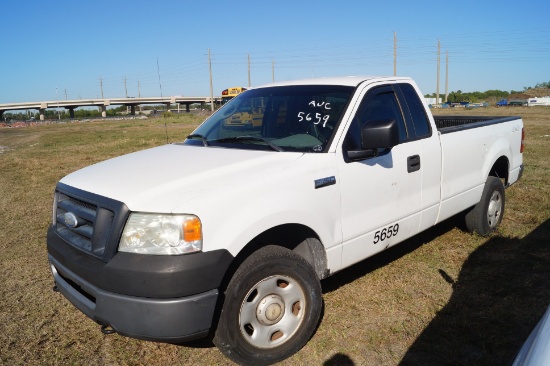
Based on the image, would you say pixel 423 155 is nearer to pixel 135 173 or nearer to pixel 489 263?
pixel 489 263

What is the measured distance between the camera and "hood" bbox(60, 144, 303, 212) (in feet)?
8.45

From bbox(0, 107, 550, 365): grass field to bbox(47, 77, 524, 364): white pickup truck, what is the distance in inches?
19.9

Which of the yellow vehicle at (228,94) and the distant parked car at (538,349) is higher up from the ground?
the yellow vehicle at (228,94)

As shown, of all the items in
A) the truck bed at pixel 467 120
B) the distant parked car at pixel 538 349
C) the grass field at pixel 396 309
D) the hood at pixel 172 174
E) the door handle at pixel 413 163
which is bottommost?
the grass field at pixel 396 309

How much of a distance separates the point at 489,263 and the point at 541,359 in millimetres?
3526

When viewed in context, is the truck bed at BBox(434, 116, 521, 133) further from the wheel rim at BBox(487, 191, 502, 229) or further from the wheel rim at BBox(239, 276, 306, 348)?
the wheel rim at BBox(239, 276, 306, 348)

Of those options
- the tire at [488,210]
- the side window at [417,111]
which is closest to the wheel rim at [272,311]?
the side window at [417,111]

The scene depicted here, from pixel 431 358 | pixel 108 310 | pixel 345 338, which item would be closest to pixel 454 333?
pixel 431 358

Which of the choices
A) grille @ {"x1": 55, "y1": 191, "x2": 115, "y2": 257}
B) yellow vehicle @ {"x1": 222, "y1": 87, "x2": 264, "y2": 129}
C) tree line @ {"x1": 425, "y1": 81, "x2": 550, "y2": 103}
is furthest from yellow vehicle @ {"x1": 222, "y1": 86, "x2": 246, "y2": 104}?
tree line @ {"x1": 425, "y1": 81, "x2": 550, "y2": 103}

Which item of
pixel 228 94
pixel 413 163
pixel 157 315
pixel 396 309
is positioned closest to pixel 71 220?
pixel 157 315

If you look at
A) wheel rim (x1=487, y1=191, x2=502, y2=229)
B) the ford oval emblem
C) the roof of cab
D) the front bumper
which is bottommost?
wheel rim (x1=487, y1=191, x2=502, y2=229)

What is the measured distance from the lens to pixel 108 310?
2.50 m

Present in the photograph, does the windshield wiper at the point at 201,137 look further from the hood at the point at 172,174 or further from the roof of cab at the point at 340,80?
the roof of cab at the point at 340,80

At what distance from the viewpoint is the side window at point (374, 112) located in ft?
11.3
